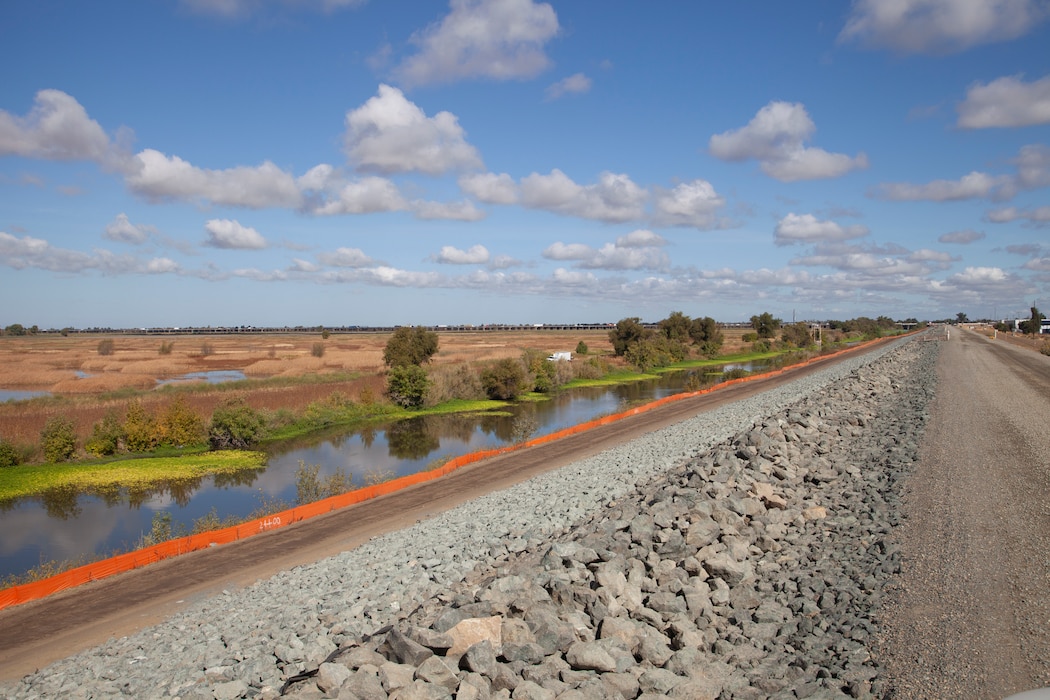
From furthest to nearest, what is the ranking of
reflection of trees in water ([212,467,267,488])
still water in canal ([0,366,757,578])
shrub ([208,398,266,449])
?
shrub ([208,398,266,449]) → reflection of trees in water ([212,467,267,488]) → still water in canal ([0,366,757,578])

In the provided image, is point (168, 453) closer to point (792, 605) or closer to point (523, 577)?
point (523, 577)

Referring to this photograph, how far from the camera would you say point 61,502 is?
21844 millimetres

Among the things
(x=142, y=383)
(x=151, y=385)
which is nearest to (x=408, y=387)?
(x=151, y=385)

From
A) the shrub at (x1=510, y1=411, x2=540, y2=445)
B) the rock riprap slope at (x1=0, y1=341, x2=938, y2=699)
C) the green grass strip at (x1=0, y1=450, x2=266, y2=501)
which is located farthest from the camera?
the shrub at (x1=510, y1=411, x2=540, y2=445)

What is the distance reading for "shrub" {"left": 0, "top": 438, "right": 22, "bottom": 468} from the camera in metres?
25.7

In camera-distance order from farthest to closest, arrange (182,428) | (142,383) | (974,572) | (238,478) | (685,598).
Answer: (142,383), (182,428), (238,478), (974,572), (685,598)

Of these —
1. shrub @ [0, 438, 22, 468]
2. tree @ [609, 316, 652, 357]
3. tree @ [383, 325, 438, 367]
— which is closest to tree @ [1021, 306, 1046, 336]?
tree @ [609, 316, 652, 357]

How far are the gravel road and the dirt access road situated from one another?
0.10 feet

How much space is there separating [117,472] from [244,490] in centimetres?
562

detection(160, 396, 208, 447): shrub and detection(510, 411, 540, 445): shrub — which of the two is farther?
detection(160, 396, 208, 447): shrub

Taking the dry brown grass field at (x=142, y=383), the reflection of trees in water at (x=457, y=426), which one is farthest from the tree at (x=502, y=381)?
the dry brown grass field at (x=142, y=383)

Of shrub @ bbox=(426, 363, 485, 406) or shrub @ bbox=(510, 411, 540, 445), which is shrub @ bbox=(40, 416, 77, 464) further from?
shrub @ bbox=(426, 363, 485, 406)

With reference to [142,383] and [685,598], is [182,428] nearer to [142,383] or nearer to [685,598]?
[142,383]

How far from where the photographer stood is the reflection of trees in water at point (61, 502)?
20547 mm
